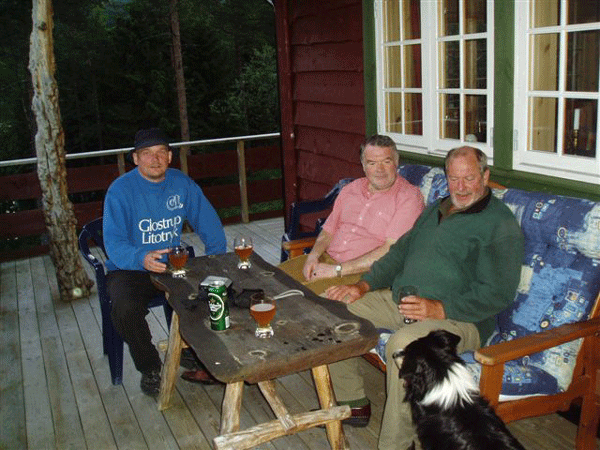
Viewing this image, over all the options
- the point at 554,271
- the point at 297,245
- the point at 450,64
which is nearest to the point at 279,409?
the point at 554,271

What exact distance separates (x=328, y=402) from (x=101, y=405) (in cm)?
118

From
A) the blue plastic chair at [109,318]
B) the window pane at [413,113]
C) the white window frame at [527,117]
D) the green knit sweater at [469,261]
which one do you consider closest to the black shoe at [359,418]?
the green knit sweater at [469,261]

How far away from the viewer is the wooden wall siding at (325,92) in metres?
4.29

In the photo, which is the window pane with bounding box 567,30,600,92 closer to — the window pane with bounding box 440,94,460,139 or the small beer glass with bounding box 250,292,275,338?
the window pane with bounding box 440,94,460,139

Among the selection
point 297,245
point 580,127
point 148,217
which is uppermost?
point 580,127

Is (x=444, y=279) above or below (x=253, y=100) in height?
below

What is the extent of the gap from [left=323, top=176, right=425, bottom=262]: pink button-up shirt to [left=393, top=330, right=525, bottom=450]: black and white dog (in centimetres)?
111

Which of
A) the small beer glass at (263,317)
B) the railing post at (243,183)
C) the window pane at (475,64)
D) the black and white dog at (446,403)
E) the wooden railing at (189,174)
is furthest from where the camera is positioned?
the railing post at (243,183)

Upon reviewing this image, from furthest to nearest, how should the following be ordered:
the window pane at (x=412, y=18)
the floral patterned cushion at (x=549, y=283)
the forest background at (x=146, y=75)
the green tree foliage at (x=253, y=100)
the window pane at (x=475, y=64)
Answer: the green tree foliage at (x=253, y=100), the forest background at (x=146, y=75), the window pane at (x=412, y=18), the window pane at (x=475, y=64), the floral patterned cushion at (x=549, y=283)

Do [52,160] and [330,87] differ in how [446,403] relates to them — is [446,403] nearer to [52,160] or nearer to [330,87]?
[330,87]

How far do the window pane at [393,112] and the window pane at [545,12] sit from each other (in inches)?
47.2

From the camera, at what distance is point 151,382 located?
3.04 meters

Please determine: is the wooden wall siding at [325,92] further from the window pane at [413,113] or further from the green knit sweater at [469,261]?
the green knit sweater at [469,261]

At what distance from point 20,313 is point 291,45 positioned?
282 centimetres
